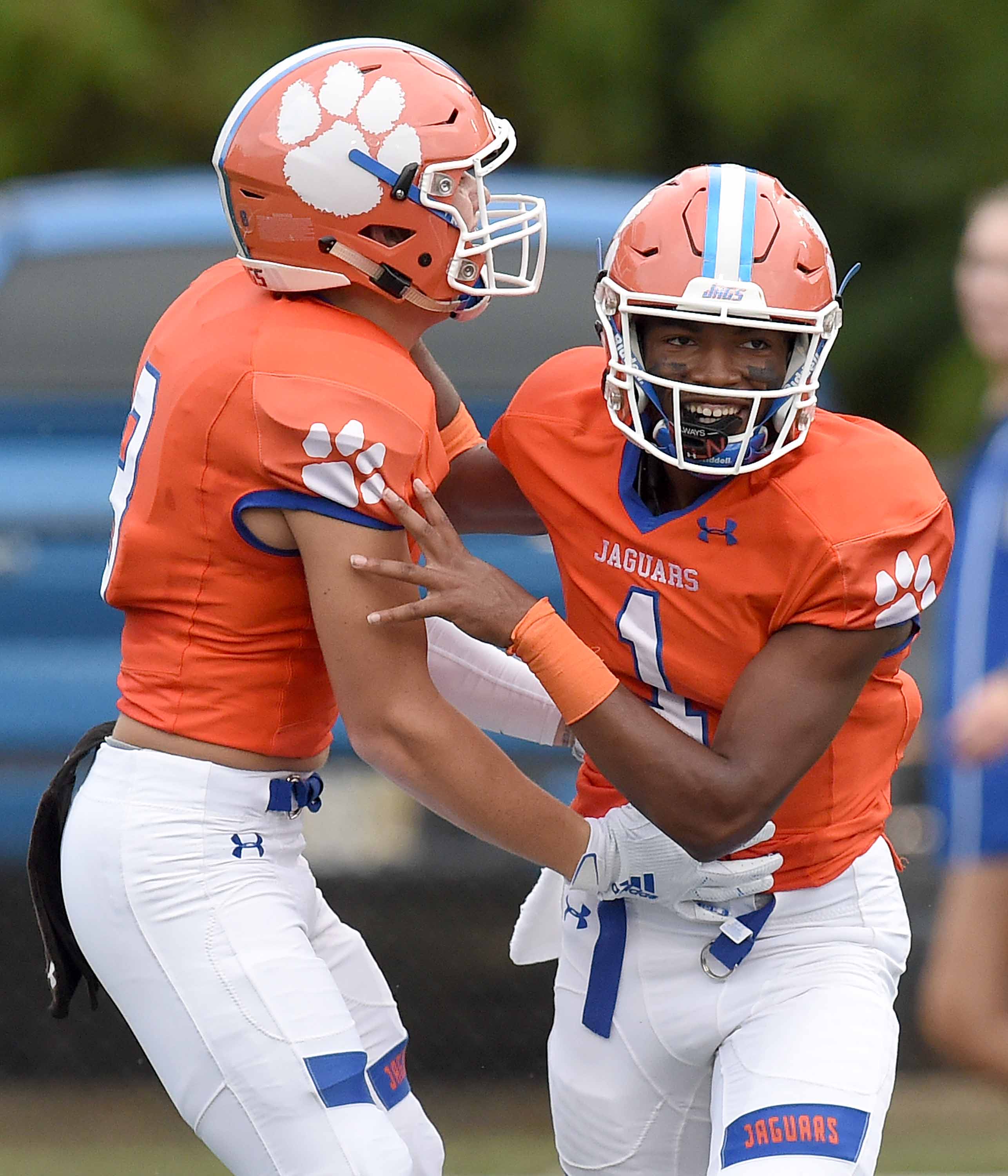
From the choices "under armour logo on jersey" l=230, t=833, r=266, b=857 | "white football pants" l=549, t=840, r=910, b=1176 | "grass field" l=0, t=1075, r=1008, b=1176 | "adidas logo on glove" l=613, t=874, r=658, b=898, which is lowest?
"grass field" l=0, t=1075, r=1008, b=1176

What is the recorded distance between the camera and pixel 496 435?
284 centimetres

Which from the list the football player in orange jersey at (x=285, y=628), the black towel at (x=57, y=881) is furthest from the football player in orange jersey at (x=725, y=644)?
the black towel at (x=57, y=881)

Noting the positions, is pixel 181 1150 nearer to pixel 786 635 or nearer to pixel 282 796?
pixel 282 796

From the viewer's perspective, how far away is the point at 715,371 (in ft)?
8.20

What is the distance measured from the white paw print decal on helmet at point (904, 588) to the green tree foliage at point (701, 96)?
4.95 meters

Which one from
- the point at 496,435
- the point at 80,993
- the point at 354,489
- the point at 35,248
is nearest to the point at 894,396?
the point at 35,248

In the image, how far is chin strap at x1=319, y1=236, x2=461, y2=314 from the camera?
A: 2.55m

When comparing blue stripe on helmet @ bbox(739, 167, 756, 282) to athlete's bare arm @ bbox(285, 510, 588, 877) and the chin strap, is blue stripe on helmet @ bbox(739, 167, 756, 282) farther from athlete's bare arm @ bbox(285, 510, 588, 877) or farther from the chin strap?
athlete's bare arm @ bbox(285, 510, 588, 877)

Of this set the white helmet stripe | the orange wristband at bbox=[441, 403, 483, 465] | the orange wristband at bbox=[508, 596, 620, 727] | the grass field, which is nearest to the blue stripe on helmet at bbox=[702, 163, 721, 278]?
the white helmet stripe

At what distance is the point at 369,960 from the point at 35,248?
240 centimetres

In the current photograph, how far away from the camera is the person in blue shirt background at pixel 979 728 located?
376cm

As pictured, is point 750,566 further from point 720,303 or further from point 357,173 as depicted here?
point 357,173

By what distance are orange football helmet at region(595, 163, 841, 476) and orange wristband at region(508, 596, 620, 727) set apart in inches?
10.6

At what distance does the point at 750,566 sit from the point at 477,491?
537 millimetres
